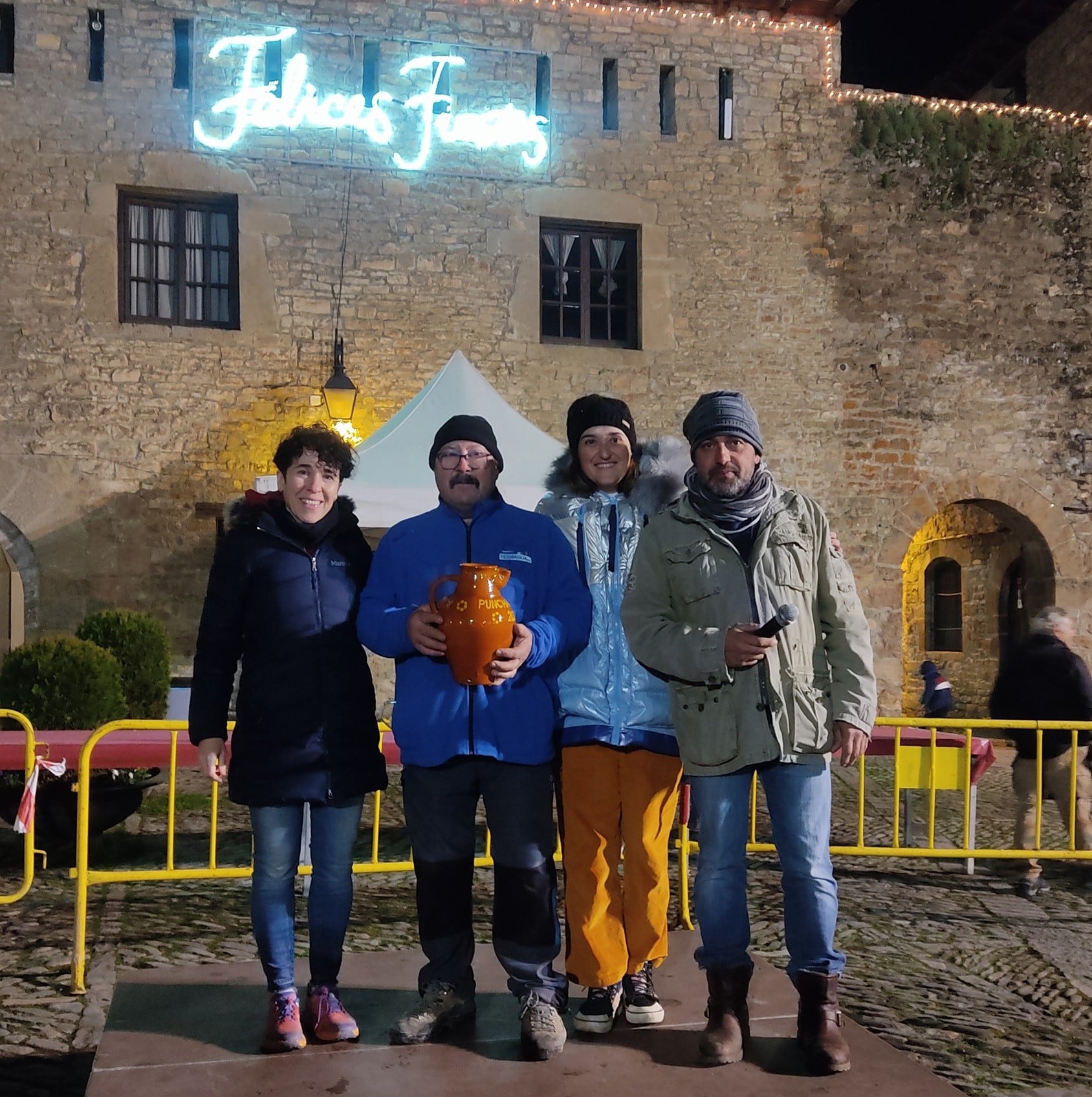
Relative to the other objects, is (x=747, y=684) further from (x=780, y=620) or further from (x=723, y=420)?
(x=723, y=420)

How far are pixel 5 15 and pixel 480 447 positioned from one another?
9767 millimetres

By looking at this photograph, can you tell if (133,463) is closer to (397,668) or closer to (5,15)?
(5,15)

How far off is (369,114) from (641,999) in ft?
31.6

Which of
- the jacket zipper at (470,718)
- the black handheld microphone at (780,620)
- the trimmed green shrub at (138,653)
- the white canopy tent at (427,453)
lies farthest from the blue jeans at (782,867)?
the trimmed green shrub at (138,653)

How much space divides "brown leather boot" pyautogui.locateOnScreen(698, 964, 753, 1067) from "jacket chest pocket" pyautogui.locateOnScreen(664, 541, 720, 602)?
0.97 meters

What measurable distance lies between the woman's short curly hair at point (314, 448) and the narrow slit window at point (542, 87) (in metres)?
8.96

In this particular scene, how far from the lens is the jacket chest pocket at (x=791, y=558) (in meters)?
2.99

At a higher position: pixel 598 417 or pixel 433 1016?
pixel 598 417

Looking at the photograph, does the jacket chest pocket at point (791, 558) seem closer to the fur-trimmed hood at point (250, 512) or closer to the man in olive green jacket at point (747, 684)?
the man in olive green jacket at point (747, 684)

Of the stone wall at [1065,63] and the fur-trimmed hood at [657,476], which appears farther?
the stone wall at [1065,63]

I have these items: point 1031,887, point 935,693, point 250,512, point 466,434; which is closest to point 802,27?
point 935,693

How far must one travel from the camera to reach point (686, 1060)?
283 centimetres

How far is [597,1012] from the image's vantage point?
3010 mm

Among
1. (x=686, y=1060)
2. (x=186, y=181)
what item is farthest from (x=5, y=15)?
(x=686, y=1060)
